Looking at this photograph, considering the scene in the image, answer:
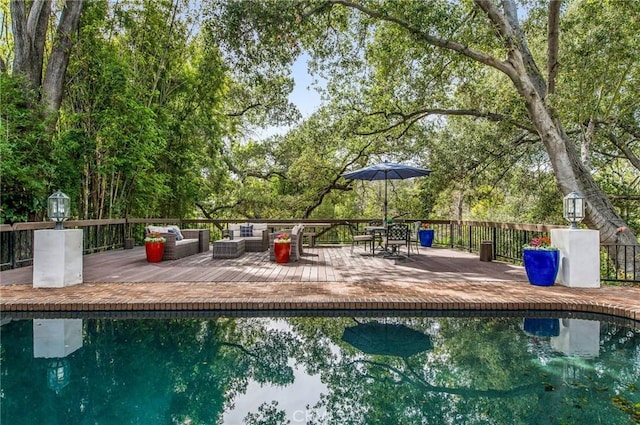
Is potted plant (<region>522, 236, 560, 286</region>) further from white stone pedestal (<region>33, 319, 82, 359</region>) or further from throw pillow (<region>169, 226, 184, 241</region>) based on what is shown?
throw pillow (<region>169, 226, 184, 241</region>)

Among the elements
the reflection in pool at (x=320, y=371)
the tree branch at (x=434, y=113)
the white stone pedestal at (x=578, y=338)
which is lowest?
the reflection in pool at (x=320, y=371)

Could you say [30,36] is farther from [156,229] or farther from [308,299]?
[308,299]

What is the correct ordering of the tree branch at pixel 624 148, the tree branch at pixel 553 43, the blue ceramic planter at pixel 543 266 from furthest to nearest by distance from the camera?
the tree branch at pixel 624 148
the tree branch at pixel 553 43
the blue ceramic planter at pixel 543 266

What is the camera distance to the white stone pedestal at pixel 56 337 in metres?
3.21

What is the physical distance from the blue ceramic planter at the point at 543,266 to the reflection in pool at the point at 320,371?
1.18 meters

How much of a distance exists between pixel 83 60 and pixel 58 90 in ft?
2.71

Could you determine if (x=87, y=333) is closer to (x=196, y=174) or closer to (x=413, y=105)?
(x=196, y=174)

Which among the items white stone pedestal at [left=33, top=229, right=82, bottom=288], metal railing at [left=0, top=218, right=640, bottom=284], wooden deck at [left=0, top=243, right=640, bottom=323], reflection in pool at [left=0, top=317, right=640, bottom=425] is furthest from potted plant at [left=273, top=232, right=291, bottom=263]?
white stone pedestal at [left=33, top=229, right=82, bottom=288]

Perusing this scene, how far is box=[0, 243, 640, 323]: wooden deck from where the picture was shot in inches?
160

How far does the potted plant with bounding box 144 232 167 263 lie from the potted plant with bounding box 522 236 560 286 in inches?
234

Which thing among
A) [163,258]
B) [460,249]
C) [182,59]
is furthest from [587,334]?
[182,59]

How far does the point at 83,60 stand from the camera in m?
7.46

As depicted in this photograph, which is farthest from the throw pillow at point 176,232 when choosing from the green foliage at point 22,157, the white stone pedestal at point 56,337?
the white stone pedestal at point 56,337

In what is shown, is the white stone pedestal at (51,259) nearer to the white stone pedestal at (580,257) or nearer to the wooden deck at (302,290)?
the wooden deck at (302,290)
